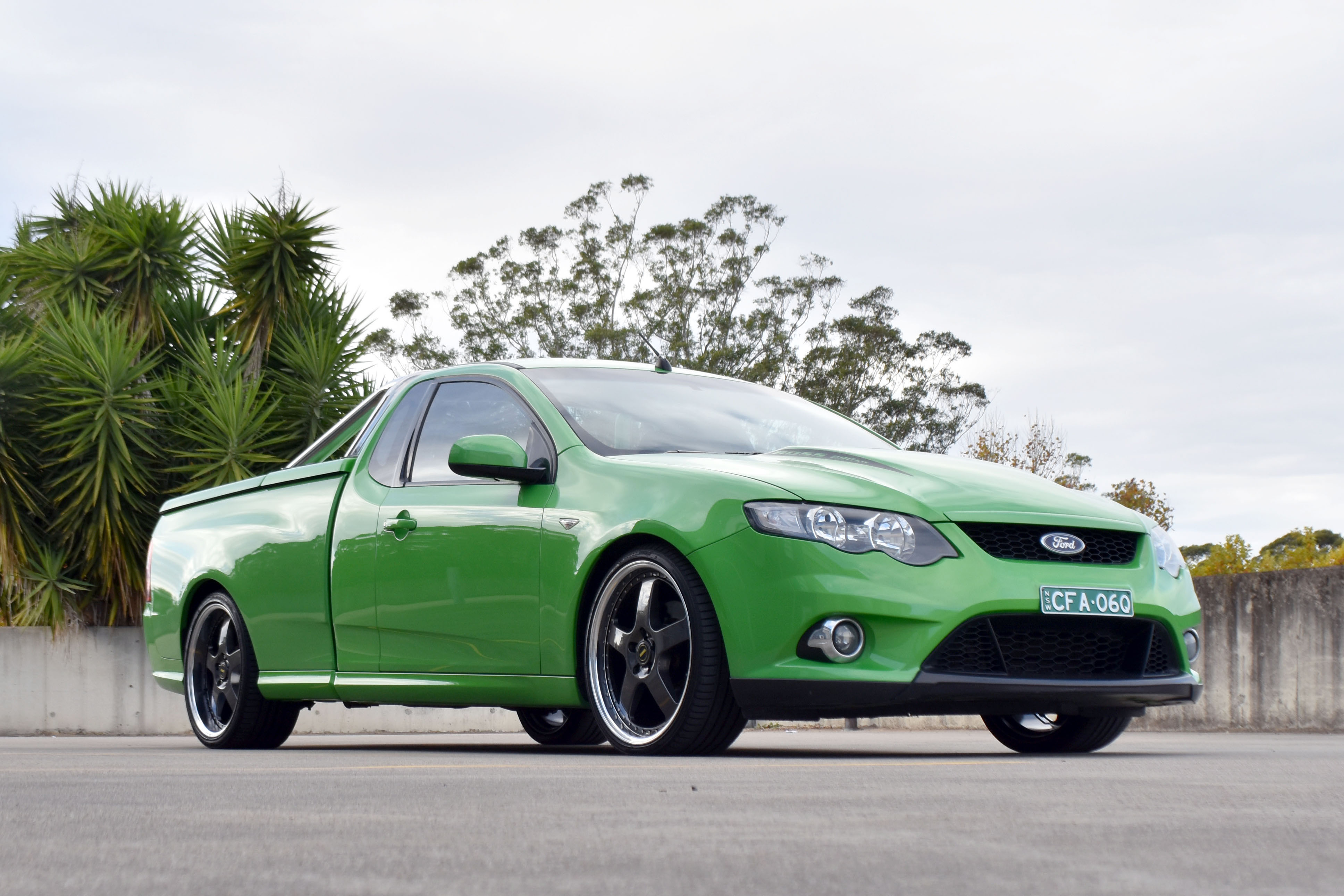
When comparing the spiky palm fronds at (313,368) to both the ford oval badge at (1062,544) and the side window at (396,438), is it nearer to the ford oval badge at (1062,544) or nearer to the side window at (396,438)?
the side window at (396,438)

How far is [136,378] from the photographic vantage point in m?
16.7

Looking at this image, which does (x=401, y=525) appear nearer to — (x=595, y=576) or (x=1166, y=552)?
(x=595, y=576)

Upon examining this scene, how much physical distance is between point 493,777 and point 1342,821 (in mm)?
2129

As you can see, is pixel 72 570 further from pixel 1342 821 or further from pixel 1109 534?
pixel 1342 821

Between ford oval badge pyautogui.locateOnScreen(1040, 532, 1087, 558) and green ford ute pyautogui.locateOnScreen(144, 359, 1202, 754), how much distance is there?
0.01 m

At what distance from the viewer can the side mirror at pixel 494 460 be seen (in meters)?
6.28

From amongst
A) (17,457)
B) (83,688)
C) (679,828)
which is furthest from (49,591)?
(679,828)

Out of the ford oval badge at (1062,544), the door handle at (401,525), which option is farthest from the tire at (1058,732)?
the door handle at (401,525)

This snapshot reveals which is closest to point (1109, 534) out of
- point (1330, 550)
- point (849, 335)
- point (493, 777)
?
point (493, 777)

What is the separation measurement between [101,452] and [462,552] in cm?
1035

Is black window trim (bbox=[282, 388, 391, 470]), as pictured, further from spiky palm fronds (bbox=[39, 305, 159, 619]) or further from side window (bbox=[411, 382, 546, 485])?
spiky palm fronds (bbox=[39, 305, 159, 619])

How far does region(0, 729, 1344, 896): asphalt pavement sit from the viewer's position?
2.58m

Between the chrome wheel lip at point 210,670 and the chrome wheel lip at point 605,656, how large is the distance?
2.66 meters

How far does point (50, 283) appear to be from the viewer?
18.5 m
